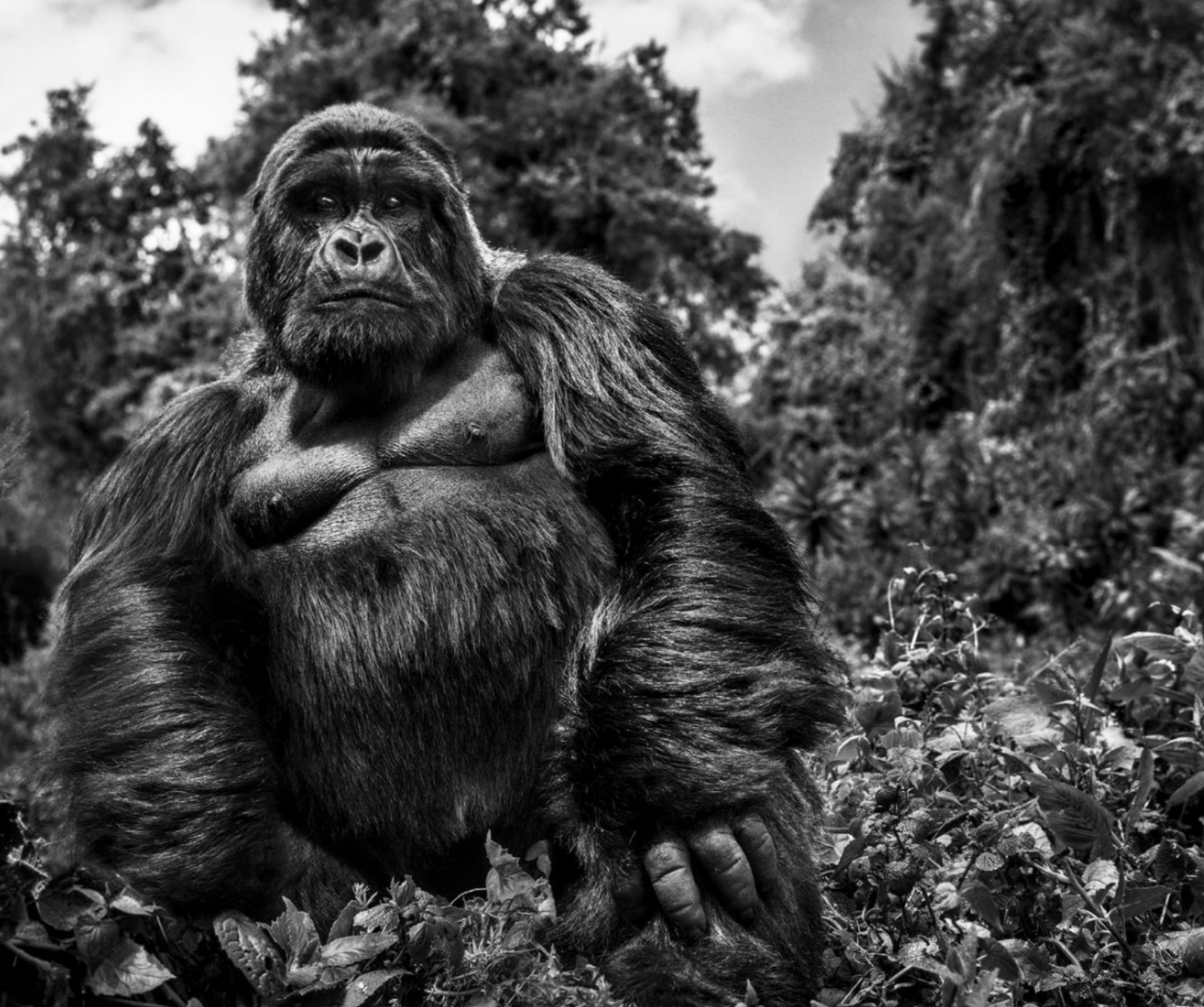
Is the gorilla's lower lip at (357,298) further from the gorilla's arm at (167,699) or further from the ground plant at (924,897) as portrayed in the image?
the ground plant at (924,897)

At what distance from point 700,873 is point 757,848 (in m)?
0.11

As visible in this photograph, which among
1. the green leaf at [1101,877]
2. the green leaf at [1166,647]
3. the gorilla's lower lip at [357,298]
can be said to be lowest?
the green leaf at [1101,877]

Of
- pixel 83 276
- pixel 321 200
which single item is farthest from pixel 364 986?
pixel 83 276

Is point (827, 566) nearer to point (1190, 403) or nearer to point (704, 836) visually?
point (1190, 403)

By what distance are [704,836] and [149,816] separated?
1.02 m

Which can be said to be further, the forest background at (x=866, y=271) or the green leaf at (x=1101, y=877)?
the forest background at (x=866, y=271)

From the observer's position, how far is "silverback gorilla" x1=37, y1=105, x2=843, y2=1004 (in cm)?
245

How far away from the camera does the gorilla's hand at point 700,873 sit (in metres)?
2.35

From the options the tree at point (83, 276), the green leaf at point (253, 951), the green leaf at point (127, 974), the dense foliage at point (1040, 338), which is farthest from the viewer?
the tree at point (83, 276)

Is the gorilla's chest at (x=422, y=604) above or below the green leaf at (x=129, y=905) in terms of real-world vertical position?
above

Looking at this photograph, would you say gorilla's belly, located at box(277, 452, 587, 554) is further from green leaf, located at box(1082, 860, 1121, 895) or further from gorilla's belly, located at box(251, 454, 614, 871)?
green leaf, located at box(1082, 860, 1121, 895)

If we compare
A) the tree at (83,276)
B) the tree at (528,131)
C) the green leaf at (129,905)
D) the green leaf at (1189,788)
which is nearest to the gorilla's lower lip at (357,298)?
the green leaf at (129,905)

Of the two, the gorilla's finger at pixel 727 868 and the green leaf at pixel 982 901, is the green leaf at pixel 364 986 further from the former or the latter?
the green leaf at pixel 982 901

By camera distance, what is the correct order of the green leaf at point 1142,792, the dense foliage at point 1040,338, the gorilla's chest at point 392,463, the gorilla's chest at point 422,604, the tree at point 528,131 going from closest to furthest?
the green leaf at point 1142,792
the gorilla's chest at point 422,604
the gorilla's chest at point 392,463
the dense foliage at point 1040,338
the tree at point 528,131
